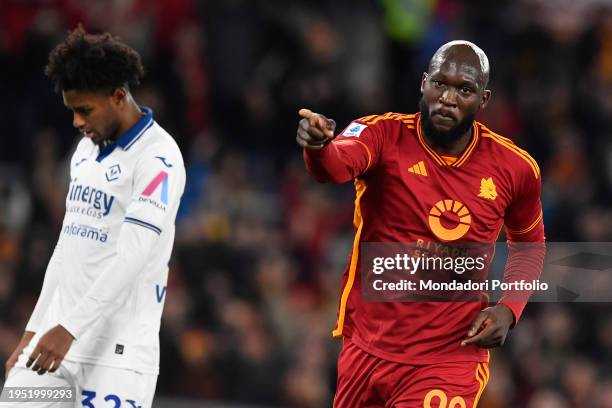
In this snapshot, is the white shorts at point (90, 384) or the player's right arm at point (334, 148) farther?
the white shorts at point (90, 384)

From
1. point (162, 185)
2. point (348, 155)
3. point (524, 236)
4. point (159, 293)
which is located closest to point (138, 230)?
point (162, 185)

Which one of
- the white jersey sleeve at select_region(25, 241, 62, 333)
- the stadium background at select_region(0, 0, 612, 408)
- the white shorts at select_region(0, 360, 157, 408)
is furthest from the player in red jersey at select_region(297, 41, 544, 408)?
the stadium background at select_region(0, 0, 612, 408)

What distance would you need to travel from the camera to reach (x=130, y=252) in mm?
6066

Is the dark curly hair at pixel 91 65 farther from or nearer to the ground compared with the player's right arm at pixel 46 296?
farther from the ground

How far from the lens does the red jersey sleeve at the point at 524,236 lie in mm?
6504

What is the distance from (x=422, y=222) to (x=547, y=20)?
30.6 ft

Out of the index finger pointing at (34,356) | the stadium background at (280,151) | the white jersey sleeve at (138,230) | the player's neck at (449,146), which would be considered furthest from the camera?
the stadium background at (280,151)

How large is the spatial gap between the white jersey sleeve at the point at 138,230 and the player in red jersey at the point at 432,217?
0.87 meters

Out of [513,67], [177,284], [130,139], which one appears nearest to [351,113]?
[513,67]

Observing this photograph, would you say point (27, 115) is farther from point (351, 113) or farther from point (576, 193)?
point (576, 193)

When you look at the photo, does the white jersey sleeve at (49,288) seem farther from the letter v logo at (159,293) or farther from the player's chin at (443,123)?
the player's chin at (443,123)

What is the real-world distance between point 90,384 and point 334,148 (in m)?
1.69

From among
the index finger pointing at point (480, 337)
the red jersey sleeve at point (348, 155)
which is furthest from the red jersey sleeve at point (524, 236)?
the red jersey sleeve at point (348, 155)

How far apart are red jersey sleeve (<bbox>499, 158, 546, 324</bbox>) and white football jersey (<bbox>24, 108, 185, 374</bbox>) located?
5.50ft
